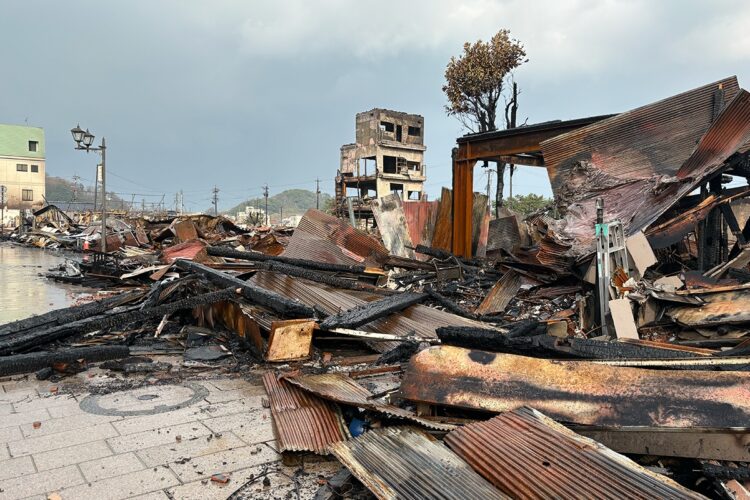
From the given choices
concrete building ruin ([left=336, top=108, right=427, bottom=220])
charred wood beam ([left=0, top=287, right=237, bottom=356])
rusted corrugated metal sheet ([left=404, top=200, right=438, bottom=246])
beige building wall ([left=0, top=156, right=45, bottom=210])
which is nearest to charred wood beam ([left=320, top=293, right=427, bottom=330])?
charred wood beam ([left=0, top=287, right=237, bottom=356])

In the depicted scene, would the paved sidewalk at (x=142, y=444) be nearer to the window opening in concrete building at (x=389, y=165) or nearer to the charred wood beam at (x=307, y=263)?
the charred wood beam at (x=307, y=263)

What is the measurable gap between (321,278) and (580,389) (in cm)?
486

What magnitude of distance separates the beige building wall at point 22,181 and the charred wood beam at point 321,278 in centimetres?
6325

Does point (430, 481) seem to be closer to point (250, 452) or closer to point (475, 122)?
point (250, 452)

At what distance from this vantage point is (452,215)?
11.4 meters

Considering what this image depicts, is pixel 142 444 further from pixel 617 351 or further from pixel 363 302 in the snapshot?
pixel 617 351

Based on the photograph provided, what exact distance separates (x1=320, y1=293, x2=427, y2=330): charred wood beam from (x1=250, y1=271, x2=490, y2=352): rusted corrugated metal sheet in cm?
11

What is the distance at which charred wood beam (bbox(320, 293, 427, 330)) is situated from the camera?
5418 mm

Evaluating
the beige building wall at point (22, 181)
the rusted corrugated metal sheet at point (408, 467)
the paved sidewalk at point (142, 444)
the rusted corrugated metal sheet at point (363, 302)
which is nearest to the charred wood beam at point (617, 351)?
the rusted corrugated metal sheet at point (408, 467)

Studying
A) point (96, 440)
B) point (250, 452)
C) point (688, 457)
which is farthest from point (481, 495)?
point (96, 440)

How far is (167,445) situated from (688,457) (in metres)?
3.17

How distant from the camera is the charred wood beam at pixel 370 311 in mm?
5418

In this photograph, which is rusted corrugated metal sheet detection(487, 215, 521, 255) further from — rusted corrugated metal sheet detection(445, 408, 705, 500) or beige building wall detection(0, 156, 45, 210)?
beige building wall detection(0, 156, 45, 210)

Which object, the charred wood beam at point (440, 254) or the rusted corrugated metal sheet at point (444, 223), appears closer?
the charred wood beam at point (440, 254)
